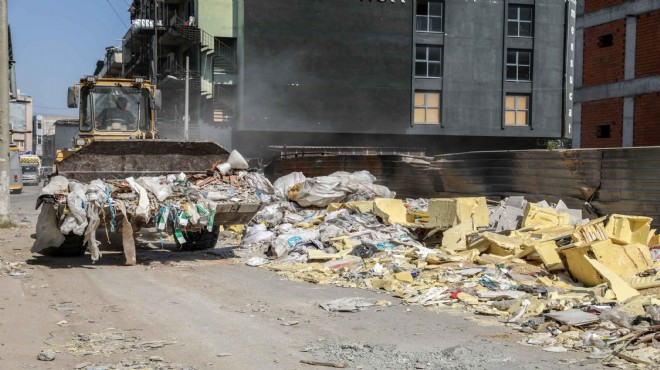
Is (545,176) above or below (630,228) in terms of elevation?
above

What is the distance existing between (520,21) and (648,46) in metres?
24.2

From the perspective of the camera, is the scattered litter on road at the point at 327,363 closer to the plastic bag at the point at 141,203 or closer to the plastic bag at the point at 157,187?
the plastic bag at the point at 141,203

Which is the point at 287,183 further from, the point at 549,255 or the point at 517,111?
the point at 517,111

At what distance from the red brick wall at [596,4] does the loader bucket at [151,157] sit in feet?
67.1

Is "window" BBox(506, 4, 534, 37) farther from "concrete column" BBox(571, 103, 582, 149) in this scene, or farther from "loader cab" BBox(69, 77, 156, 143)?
"loader cab" BBox(69, 77, 156, 143)

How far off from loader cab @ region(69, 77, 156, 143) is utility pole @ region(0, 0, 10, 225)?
3638mm

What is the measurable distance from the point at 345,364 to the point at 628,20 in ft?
80.8

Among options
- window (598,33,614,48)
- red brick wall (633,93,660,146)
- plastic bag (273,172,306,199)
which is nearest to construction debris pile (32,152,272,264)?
plastic bag (273,172,306,199)

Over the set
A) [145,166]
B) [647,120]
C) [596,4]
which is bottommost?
[145,166]

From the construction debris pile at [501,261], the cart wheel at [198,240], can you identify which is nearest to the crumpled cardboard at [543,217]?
the construction debris pile at [501,261]

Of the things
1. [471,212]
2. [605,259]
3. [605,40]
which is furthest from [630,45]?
[605,259]

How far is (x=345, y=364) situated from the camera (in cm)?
600

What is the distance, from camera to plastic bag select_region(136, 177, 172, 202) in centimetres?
1122

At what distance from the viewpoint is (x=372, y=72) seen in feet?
156
